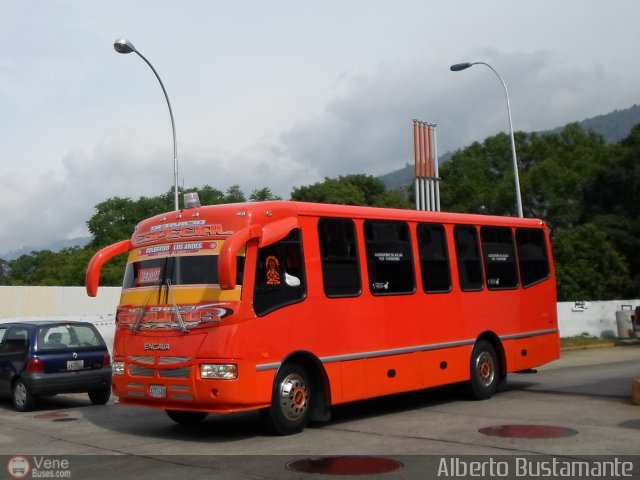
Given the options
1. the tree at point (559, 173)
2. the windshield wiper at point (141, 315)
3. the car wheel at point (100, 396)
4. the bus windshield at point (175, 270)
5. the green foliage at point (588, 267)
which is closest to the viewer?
the bus windshield at point (175, 270)

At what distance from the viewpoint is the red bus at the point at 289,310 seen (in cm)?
1052

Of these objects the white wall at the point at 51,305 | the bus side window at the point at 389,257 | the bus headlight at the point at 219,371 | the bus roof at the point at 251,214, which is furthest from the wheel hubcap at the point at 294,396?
the white wall at the point at 51,305

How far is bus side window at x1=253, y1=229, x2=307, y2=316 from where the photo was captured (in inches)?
424

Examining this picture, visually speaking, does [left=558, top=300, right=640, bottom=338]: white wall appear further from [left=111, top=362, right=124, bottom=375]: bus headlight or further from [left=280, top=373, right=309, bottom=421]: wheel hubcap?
[left=111, top=362, right=124, bottom=375]: bus headlight

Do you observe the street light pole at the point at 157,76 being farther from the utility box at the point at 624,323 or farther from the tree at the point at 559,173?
the tree at the point at 559,173

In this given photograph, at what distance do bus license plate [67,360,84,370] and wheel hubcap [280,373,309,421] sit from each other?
5767mm

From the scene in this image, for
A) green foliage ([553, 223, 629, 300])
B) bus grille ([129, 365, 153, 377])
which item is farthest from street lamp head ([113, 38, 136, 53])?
green foliage ([553, 223, 629, 300])

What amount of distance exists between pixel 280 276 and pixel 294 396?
5.10ft

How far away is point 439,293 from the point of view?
13609 mm

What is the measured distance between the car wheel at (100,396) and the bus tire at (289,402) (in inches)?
228

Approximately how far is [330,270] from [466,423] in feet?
9.08

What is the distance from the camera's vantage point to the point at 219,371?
10.4 m

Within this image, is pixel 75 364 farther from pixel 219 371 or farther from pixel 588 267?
pixel 588 267

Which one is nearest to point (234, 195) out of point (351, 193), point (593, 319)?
point (351, 193)
